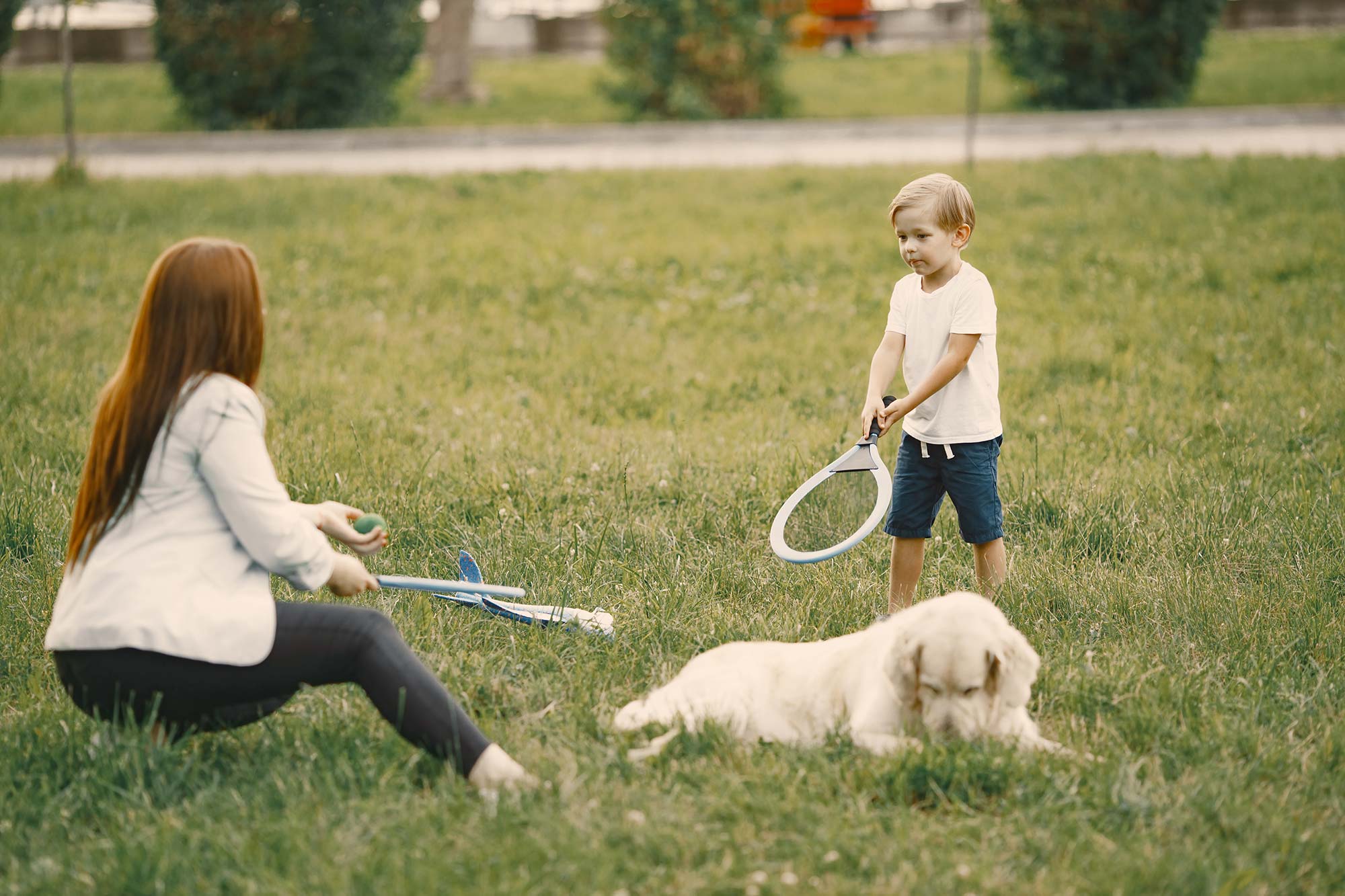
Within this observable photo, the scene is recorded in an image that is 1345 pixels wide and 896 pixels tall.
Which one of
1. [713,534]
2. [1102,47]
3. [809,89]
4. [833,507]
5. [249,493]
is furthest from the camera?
[809,89]

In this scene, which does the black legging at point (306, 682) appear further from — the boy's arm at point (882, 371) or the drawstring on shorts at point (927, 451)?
the drawstring on shorts at point (927, 451)

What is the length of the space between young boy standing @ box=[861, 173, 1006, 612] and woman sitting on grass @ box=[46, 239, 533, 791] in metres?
1.70

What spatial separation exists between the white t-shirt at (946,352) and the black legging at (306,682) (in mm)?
1786

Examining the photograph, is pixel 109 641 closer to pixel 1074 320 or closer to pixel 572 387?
pixel 572 387

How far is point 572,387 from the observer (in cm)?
687

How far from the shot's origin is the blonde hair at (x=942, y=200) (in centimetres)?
385

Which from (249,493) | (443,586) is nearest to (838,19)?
(443,586)

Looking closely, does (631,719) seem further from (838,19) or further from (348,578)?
(838,19)

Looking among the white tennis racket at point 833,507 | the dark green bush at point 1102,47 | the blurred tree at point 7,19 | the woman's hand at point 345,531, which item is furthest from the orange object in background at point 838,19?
the woman's hand at point 345,531

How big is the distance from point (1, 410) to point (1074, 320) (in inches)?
232

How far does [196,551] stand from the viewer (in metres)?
2.98

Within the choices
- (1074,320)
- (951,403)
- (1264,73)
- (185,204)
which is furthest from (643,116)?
(951,403)

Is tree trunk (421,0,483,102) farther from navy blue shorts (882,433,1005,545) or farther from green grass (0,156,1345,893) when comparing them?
navy blue shorts (882,433,1005,545)

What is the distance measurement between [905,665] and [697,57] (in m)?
15.8
